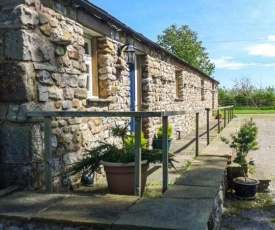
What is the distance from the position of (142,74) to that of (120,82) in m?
1.77

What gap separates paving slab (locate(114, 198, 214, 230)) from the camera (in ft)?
8.02

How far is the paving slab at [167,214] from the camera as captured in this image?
244cm

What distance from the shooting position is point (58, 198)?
3.16 metres

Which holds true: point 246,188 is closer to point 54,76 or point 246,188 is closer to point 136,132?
point 136,132

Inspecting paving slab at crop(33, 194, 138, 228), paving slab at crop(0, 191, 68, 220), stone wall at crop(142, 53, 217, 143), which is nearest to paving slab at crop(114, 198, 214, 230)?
paving slab at crop(33, 194, 138, 228)

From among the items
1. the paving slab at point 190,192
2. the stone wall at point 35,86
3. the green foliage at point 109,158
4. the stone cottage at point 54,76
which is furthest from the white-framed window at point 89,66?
the paving slab at point 190,192

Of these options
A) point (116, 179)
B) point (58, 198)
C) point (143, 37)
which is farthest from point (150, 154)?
point (143, 37)

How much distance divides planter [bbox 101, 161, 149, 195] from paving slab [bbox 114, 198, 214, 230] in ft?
1.68

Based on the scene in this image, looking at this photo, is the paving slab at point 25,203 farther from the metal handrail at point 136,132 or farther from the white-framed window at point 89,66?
the white-framed window at point 89,66

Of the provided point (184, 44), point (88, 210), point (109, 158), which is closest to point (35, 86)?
point (109, 158)

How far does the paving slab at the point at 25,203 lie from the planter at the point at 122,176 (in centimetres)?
56

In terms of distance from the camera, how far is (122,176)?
3529 mm

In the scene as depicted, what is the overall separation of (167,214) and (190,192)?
0.77m

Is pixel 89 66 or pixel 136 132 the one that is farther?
pixel 89 66
